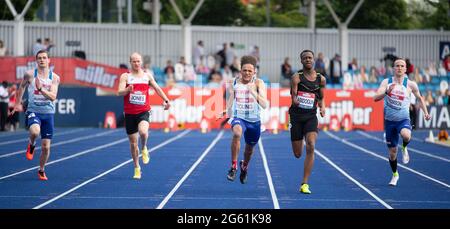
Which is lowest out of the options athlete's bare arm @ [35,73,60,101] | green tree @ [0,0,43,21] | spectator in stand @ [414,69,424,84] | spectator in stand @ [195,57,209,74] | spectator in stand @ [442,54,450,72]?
athlete's bare arm @ [35,73,60,101]

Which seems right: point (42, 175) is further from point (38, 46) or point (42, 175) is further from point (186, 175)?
point (38, 46)

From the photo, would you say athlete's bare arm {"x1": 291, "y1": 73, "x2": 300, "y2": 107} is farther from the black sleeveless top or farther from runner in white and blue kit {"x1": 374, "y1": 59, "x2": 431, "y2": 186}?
runner in white and blue kit {"x1": 374, "y1": 59, "x2": 431, "y2": 186}

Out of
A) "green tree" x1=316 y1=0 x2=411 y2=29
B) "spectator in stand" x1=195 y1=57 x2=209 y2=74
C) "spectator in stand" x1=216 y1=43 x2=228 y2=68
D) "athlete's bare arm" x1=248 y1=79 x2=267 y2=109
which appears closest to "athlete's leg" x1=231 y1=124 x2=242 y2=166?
"athlete's bare arm" x1=248 y1=79 x2=267 y2=109

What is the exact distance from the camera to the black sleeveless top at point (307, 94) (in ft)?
51.3

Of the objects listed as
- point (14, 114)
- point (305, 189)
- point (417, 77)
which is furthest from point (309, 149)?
point (417, 77)

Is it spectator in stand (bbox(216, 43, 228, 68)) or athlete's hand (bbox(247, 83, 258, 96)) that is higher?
spectator in stand (bbox(216, 43, 228, 68))

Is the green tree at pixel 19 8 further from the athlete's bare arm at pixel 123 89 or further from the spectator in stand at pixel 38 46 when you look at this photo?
the athlete's bare arm at pixel 123 89

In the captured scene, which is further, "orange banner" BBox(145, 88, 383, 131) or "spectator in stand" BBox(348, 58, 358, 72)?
"spectator in stand" BBox(348, 58, 358, 72)

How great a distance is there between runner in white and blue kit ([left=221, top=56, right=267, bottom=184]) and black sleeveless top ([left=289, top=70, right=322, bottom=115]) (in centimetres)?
97

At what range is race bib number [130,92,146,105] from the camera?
1772 centimetres

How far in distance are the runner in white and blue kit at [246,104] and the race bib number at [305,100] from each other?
97 cm

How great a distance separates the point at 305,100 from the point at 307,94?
0.10m

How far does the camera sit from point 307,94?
51.3 feet
